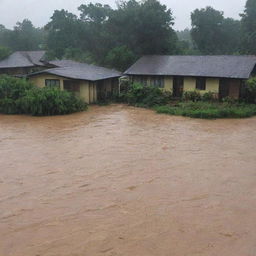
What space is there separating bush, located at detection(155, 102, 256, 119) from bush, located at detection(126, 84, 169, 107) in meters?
1.54

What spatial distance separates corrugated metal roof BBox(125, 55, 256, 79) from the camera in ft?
83.2

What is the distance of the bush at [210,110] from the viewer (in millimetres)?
21953

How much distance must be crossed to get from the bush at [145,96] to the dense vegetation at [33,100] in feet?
12.9

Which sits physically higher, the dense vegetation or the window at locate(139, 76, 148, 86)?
the window at locate(139, 76, 148, 86)

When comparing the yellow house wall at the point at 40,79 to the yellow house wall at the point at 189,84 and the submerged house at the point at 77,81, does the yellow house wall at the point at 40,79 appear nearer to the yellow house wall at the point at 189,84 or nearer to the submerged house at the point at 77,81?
the submerged house at the point at 77,81

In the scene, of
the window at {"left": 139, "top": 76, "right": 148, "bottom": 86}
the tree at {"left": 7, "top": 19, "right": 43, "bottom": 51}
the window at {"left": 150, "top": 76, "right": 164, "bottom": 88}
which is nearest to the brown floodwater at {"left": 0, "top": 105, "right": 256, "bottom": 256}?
the window at {"left": 150, "top": 76, "right": 164, "bottom": 88}

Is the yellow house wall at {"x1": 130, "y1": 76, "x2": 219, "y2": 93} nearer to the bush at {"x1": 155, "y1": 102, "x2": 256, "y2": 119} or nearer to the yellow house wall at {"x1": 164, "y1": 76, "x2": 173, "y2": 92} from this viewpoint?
the yellow house wall at {"x1": 164, "y1": 76, "x2": 173, "y2": 92}

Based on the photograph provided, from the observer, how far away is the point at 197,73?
26.5 metres

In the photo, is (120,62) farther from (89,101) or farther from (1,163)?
(1,163)

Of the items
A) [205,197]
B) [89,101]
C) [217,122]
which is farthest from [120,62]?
[205,197]

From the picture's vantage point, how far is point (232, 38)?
48.1 m

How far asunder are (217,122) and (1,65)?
68.9 ft

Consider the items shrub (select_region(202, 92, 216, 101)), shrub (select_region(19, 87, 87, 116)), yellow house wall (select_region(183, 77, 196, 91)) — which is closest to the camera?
shrub (select_region(19, 87, 87, 116))

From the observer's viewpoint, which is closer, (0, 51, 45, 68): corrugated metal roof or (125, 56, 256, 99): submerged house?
(125, 56, 256, 99): submerged house
